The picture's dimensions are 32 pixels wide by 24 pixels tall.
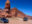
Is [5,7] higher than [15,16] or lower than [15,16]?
higher

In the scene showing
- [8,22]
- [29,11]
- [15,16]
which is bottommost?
[8,22]

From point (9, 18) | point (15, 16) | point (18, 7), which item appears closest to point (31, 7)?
point (18, 7)

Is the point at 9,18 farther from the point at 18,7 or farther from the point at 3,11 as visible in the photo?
the point at 18,7

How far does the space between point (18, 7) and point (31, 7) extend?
271 millimetres

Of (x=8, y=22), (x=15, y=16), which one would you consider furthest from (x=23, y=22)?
(x=8, y=22)

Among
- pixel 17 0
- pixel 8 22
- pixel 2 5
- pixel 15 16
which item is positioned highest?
pixel 17 0

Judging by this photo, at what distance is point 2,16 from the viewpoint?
1.57 metres

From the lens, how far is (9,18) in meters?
1.57

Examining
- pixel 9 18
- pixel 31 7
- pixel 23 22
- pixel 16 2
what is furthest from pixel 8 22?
pixel 31 7

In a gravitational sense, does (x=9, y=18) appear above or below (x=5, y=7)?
below

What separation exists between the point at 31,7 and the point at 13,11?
1.26 feet

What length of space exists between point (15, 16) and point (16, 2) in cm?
30

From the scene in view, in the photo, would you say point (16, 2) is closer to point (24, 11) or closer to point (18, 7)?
point (18, 7)

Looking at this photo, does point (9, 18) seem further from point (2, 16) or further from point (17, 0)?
point (17, 0)
